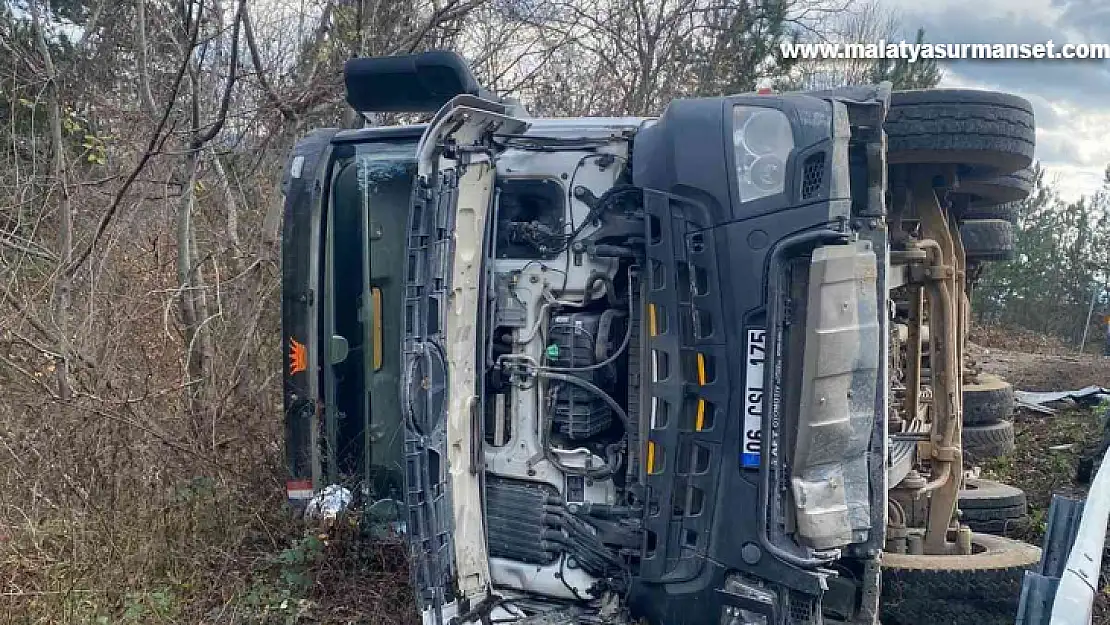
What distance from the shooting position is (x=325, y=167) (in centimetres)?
394

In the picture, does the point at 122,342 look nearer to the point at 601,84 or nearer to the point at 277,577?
the point at 277,577

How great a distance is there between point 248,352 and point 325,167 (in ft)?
6.47

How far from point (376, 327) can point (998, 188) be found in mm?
3204

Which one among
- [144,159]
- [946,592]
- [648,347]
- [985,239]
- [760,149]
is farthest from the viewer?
[985,239]

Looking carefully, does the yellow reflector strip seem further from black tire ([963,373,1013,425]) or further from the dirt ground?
black tire ([963,373,1013,425])

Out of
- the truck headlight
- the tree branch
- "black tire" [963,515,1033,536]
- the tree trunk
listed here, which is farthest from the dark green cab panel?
"black tire" [963,515,1033,536]

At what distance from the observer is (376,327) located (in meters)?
3.99

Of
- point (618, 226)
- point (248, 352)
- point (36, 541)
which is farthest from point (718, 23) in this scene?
point (36, 541)

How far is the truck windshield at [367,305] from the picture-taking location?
157 inches

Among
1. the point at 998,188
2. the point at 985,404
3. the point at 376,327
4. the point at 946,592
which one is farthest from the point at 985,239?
the point at 376,327

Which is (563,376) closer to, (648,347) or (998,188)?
(648,347)

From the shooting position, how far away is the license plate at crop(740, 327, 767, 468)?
9.61ft

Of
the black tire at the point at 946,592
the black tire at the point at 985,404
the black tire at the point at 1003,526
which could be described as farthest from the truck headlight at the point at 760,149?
the black tire at the point at 985,404

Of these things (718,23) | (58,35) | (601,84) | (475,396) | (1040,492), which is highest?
(718,23)
